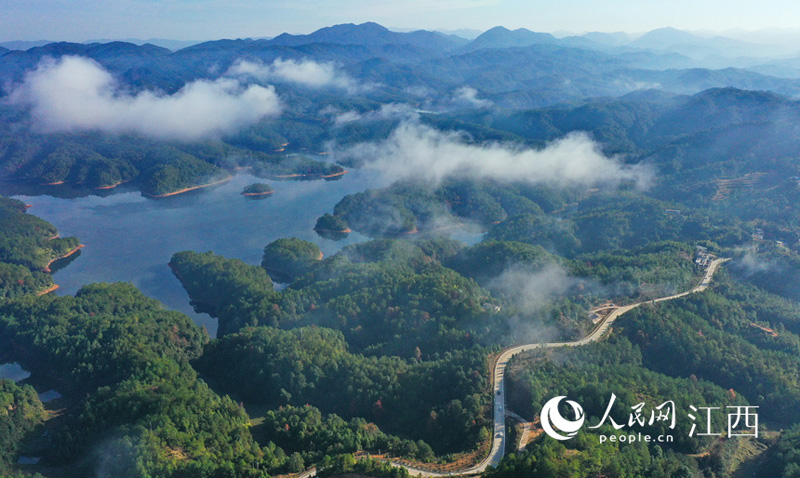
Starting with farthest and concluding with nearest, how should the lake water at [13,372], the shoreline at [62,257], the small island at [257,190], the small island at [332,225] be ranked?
1. the small island at [257,190]
2. the small island at [332,225]
3. the shoreline at [62,257]
4. the lake water at [13,372]

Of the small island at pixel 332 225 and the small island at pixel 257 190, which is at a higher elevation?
the small island at pixel 257 190

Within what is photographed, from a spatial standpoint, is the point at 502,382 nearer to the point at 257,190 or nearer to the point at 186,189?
the point at 257,190

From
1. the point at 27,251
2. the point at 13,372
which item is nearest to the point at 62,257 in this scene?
the point at 27,251

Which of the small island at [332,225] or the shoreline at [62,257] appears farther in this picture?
the small island at [332,225]
